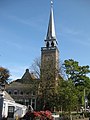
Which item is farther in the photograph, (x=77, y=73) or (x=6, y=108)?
(x=77, y=73)

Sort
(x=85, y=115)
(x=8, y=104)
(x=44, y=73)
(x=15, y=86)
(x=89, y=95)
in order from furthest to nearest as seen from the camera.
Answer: (x=15, y=86) → (x=89, y=95) → (x=44, y=73) → (x=85, y=115) → (x=8, y=104)

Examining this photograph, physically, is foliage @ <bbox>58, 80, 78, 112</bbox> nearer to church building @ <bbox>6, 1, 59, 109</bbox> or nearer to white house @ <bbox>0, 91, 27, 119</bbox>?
white house @ <bbox>0, 91, 27, 119</bbox>

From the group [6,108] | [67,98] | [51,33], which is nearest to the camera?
[6,108]

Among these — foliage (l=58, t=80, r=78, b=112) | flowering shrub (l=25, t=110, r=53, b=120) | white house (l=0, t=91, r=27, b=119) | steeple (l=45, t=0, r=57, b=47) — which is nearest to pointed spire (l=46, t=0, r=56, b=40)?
steeple (l=45, t=0, r=57, b=47)

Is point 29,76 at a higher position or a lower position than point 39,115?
higher

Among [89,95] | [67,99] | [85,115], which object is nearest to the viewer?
[67,99]

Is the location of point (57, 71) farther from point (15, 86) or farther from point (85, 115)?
point (15, 86)

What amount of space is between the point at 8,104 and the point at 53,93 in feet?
42.4

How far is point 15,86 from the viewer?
78.2 m

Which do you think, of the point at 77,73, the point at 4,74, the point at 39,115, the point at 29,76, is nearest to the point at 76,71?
the point at 77,73

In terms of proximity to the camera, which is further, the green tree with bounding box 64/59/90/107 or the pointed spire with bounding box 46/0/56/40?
the pointed spire with bounding box 46/0/56/40

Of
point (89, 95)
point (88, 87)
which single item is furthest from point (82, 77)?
point (89, 95)

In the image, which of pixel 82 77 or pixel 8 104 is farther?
pixel 82 77

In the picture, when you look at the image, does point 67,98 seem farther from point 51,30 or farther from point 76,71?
point 51,30
